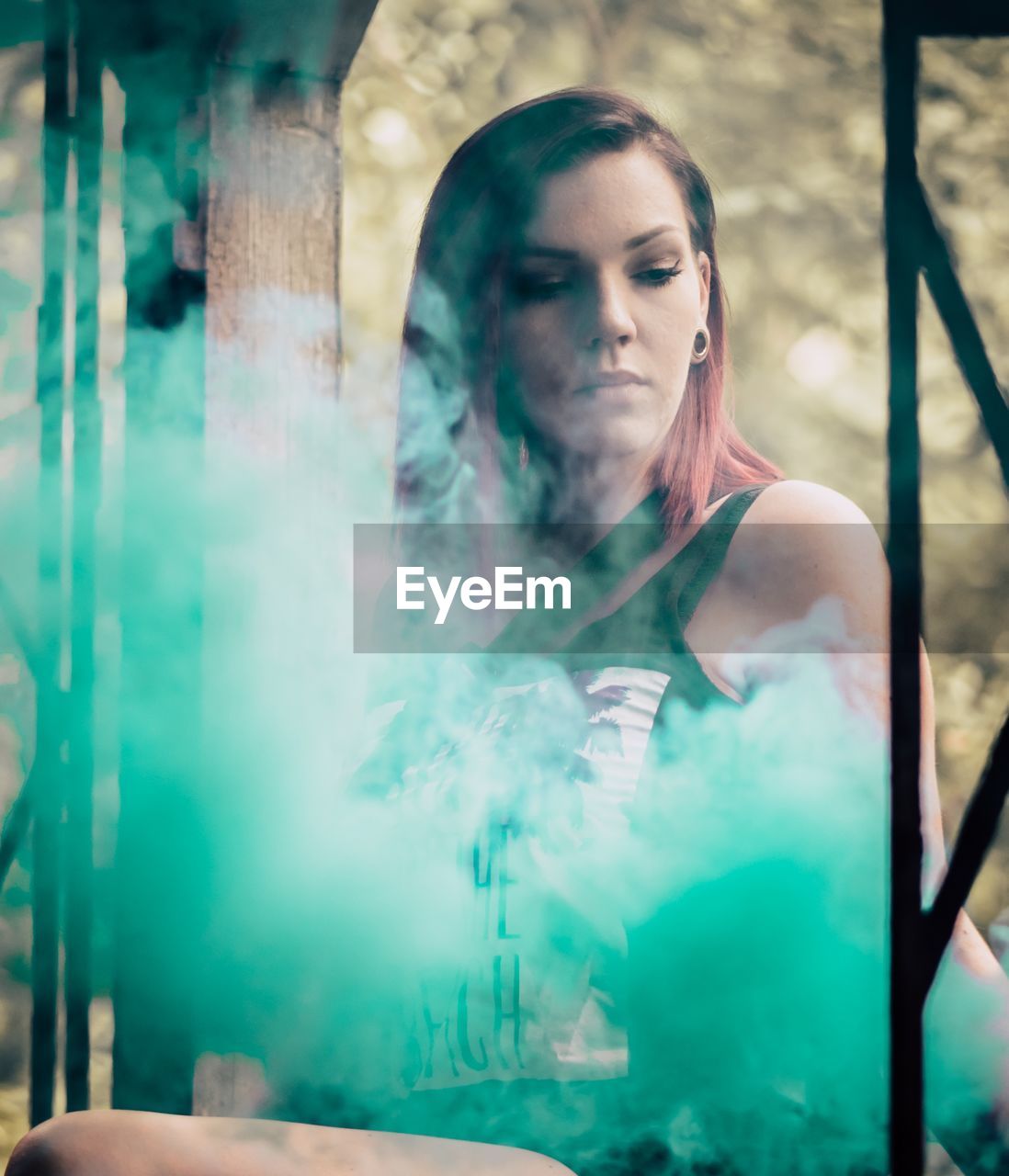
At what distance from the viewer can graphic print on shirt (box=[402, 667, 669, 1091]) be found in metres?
2.04

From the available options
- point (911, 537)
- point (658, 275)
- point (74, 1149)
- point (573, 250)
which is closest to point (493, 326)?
point (573, 250)

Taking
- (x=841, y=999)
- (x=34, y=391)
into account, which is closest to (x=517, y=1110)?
(x=841, y=999)

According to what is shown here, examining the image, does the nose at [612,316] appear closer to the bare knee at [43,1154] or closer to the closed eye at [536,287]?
the closed eye at [536,287]

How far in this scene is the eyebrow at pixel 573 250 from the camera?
205 cm

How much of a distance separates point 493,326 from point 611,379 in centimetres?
23

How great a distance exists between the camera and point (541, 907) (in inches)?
80.4

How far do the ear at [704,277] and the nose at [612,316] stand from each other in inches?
5.5

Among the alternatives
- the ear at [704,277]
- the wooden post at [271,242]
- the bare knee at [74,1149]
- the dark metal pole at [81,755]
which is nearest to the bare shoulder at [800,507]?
the ear at [704,277]

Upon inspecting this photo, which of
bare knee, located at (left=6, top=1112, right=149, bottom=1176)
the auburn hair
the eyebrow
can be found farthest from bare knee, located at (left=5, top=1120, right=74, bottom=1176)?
the eyebrow

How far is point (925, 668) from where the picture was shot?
207cm

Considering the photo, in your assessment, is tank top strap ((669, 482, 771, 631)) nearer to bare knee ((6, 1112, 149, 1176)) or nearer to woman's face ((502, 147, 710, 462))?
woman's face ((502, 147, 710, 462))

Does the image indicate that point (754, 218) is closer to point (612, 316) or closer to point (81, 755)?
point (612, 316)

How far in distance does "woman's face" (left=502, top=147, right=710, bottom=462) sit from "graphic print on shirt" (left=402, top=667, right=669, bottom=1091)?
45 centimetres

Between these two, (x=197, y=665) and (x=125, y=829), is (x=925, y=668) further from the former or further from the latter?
(x=125, y=829)
